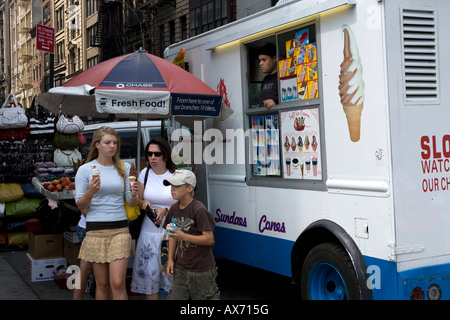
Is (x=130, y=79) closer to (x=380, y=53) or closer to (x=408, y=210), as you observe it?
(x=380, y=53)

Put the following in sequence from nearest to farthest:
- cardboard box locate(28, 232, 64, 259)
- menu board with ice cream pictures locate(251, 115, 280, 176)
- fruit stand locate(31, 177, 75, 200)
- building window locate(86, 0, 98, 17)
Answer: menu board with ice cream pictures locate(251, 115, 280, 176) < fruit stand locate(31, 177, 75, 200) < cardboard box locate(28, 232, 64, 259) < building window locate(86, 0, 98, 17)

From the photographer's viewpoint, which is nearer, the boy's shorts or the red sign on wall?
the boy's shorts

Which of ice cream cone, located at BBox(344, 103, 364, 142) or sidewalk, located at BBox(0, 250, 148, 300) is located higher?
ice cream cone, located at BBox(344, 103, 364, 142)

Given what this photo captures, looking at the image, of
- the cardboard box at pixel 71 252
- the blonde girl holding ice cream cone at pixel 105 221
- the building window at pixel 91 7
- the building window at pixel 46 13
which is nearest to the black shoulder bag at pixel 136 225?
the blonde girl holding ice cream cone at pixel 105 221

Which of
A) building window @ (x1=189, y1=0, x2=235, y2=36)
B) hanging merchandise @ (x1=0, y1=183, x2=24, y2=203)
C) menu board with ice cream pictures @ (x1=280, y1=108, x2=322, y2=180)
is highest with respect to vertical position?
building window @ (x1=189, y1=0, x2=235, y2=36)

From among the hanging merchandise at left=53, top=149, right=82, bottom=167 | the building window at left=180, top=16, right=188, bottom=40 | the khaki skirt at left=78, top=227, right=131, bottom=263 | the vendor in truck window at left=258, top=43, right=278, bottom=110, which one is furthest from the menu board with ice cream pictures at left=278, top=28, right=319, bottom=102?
the building window at left=180, top=16, right=188, bottom=40

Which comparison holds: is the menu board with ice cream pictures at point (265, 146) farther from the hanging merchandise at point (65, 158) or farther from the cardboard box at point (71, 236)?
the hanging merchandise at point (65, 158)

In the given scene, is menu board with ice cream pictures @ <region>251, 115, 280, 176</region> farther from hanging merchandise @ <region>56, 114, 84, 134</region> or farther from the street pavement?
hanging merchandise @ <region>56, 114, 84, 134</region>

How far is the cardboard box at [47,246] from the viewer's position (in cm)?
782

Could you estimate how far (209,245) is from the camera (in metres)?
4.75

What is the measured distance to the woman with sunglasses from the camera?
18.8ft

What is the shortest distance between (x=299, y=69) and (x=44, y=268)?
4.41m

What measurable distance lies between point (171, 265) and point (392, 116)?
7.07 feet
